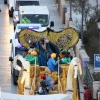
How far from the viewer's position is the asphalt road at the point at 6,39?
89.5 ft

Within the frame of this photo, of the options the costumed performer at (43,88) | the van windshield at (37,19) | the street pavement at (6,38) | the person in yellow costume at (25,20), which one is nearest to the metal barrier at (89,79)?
the street pavement at (6,38)

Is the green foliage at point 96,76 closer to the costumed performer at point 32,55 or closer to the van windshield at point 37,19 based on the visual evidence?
the costumed performer at point 32,55

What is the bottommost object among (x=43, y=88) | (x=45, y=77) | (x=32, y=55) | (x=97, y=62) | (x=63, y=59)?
(x=97, y=62)

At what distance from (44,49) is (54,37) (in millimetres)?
1356

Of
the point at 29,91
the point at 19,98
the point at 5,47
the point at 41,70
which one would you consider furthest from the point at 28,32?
the point at 5,47

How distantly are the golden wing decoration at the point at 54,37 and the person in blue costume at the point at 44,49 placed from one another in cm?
61

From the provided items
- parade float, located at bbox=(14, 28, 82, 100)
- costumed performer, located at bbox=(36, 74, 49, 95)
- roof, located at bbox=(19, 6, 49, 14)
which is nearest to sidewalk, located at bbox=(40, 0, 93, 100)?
roof, located at bbox=(19, 6, 49, 14)

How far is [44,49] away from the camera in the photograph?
22.0 metres

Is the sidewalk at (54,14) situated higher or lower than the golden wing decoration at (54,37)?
lower

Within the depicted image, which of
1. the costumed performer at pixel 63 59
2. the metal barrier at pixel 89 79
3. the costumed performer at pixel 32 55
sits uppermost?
the costumed performer at pixel 32 55

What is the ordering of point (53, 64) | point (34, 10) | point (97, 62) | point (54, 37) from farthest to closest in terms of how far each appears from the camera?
1. point (34, 10)
2. point (97, 62)
3. point (54, 37)
4. point (53, 64)

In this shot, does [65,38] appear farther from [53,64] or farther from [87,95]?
[53,64]

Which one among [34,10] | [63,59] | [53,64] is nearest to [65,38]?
[63,59]

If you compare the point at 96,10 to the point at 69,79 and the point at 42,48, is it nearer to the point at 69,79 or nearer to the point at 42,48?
the point at 42,48
